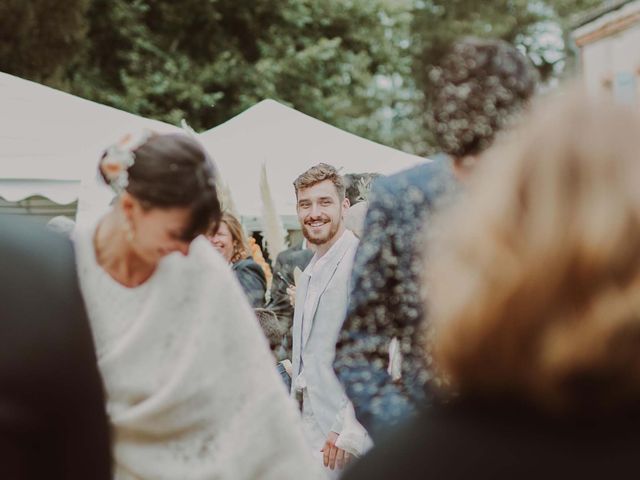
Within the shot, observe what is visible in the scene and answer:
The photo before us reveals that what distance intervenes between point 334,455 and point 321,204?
58.6 inches

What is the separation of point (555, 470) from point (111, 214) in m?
1.49

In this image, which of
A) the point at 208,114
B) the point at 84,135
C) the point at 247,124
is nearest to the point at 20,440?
the point at 84,135

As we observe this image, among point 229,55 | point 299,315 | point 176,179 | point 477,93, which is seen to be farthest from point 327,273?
point 229,55

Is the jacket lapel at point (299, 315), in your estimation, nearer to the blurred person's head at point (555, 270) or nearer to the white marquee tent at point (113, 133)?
the white marquee tent at point (113, 133)

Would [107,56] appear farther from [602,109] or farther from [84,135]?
[602,109]

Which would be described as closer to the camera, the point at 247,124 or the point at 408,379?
the point at 408,379

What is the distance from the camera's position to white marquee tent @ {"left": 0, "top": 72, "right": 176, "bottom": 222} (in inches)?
343

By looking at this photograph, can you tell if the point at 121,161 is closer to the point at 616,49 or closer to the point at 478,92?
the point at 478,92

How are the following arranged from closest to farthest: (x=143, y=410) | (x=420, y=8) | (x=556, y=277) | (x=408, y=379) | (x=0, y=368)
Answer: (x=556, y=277), (x=0, y=368), (x=408, y=379), (x=143, y=410), (x=420, y=8)

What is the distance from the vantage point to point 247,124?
12500mm

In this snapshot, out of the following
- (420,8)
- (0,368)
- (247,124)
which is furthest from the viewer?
(420,8)

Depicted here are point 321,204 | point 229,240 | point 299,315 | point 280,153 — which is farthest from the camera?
point 280,153

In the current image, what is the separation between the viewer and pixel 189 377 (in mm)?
2455

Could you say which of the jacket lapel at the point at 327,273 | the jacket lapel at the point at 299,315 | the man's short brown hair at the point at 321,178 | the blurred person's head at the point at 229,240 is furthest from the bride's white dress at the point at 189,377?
the blurred person's head at the point at 229,240
